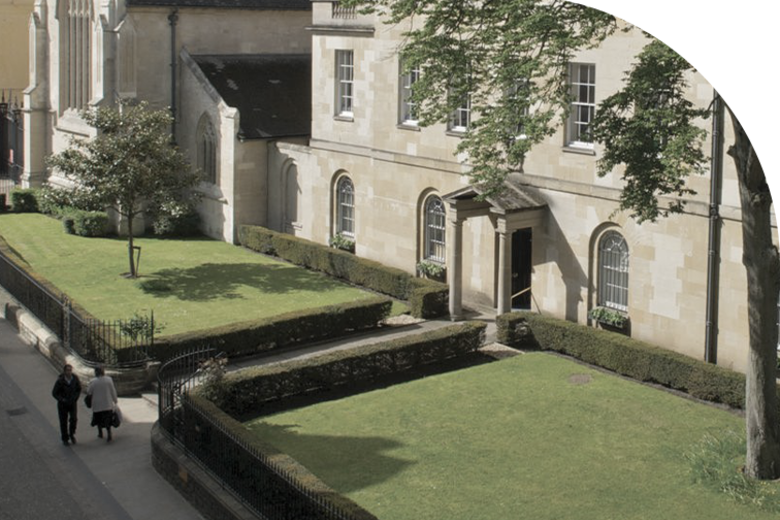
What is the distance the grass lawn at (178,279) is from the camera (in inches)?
1201

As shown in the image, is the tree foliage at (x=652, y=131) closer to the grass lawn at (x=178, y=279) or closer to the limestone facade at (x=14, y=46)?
the grass lawn at (x=178, y=279)

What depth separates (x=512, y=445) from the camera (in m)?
20.4

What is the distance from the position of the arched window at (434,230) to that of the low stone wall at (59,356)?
10.6 m

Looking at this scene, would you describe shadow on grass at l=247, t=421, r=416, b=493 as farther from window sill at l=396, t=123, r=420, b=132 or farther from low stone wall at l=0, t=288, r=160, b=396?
window sill at l=396, t=123, r=420, b=132

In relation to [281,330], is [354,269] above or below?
above

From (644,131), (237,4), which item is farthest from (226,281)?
(644,131)

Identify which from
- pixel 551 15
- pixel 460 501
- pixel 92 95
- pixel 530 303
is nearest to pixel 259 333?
pixel 530 303

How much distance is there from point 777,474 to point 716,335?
6.91 metres

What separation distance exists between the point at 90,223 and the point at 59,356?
15446 millimetres

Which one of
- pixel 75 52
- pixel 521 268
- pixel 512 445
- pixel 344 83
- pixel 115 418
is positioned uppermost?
pixel 75 52

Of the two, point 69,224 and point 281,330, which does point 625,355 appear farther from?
point 69,224

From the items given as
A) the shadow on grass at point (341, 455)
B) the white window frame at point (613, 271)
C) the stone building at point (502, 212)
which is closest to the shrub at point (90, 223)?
the stone building at point (502, 212)

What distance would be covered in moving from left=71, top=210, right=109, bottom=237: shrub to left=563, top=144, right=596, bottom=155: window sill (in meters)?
19.5

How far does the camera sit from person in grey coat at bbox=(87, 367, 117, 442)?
21016 millimetres
